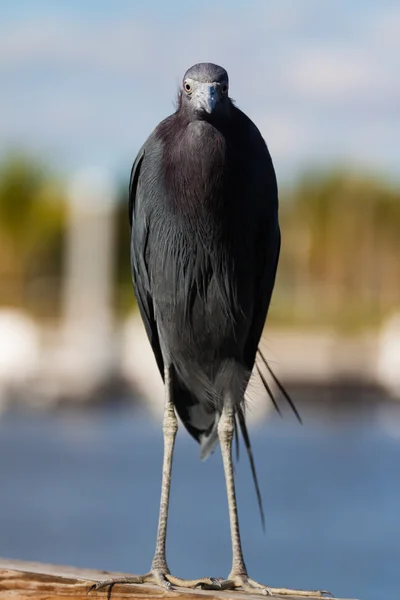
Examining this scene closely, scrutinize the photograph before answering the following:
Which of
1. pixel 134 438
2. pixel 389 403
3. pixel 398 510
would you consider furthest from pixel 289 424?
pixel 398 510

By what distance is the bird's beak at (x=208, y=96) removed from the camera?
463cm

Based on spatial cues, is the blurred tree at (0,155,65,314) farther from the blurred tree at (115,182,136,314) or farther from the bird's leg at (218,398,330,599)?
the bird's leg at (218,398,330,599)

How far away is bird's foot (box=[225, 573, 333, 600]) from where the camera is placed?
4402 mm

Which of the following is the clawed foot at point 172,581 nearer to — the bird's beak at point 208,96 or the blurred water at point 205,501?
the bird's beak at point 208,96

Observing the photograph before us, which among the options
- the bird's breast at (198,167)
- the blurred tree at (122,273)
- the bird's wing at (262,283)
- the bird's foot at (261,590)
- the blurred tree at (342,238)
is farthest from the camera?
the blurred tree at (342,238)

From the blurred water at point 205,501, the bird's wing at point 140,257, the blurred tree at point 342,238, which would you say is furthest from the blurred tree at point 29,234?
the bird's wing at point 140,257

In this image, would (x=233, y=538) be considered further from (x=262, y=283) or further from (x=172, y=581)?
(x=262, y=283)

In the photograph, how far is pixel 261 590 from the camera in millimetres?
4613

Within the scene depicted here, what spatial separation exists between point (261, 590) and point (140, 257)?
1.57 m

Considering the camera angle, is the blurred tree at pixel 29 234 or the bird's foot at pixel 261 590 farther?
the blurred tree at pixel 29 234

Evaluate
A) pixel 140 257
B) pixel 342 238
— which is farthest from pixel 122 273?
pixel 140 257

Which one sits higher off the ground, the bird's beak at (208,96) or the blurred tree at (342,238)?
the blurred tree at (342,238)

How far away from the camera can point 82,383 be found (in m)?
40.1

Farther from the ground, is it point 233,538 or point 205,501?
point 233,538
